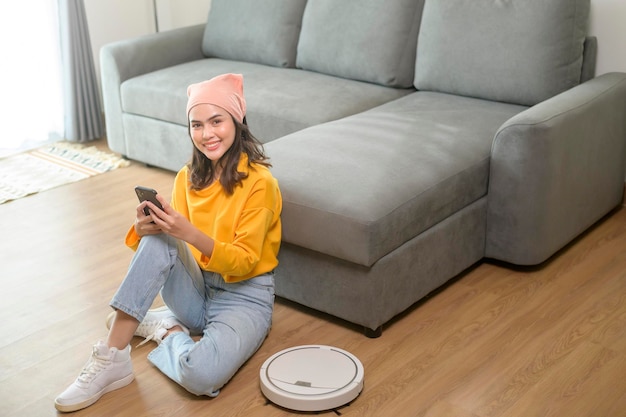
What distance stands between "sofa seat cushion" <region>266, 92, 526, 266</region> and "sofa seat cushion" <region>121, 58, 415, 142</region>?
287mm

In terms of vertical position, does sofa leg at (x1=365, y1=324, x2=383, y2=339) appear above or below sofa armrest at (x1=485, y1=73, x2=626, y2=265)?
below

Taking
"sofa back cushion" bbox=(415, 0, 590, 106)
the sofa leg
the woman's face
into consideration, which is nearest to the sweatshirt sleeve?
the woman's face

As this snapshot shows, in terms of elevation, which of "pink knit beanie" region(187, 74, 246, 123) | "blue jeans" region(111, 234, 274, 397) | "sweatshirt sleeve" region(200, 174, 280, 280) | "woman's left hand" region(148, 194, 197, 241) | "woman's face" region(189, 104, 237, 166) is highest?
"pink knit beanie" region(187, 74, 246, 123)

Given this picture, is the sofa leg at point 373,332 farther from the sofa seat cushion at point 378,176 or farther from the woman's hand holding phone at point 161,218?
the woman's hand holding phone at point 161,218

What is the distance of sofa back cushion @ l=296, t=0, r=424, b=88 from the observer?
353 centimetres

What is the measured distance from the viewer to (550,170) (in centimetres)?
278

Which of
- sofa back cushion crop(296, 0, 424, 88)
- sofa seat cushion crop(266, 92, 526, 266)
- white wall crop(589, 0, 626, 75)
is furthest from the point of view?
sofa back cushion crop(296, 0, 424, 88)

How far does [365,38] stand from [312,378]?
1.82 m

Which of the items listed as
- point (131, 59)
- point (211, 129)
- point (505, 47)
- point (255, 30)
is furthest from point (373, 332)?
point (131, 59)

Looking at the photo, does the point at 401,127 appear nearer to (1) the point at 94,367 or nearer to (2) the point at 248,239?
(2) the point at 248,239

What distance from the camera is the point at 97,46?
15.9 feet

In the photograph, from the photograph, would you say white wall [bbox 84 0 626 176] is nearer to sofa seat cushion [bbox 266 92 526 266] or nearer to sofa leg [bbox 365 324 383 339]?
sofa seat cushion [bbox 266 92 526 266]

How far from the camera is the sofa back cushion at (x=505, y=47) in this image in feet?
10.2

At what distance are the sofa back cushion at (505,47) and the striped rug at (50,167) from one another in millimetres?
1694
